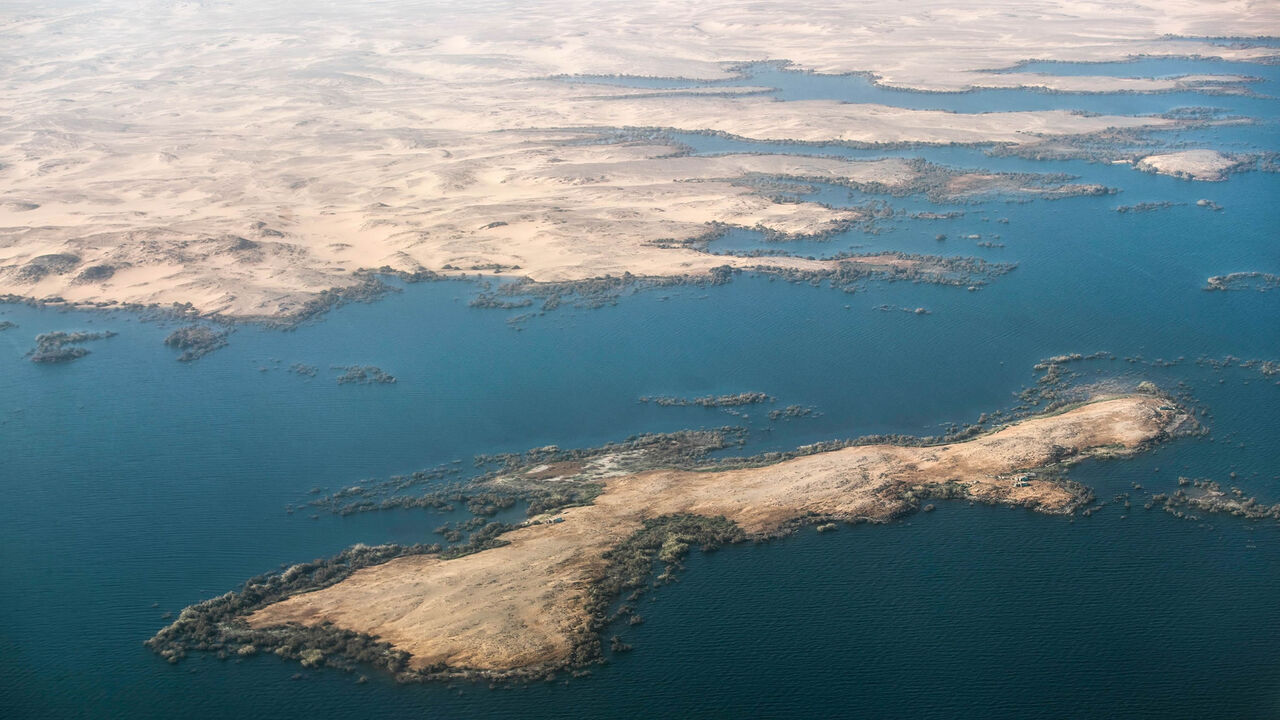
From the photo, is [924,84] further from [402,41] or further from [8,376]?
[8,376]

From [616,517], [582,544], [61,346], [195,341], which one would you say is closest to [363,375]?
[195,341]

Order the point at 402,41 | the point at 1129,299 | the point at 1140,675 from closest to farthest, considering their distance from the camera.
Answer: the point at 1140,675 < the point at 1129,299 < the point at 402,41

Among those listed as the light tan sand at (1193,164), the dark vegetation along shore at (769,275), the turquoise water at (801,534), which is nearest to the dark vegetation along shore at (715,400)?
the turquoise water at (801,534)

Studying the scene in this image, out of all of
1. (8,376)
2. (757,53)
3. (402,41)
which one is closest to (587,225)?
(8,376)

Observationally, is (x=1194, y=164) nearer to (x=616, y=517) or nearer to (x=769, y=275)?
(x=769, y=275)

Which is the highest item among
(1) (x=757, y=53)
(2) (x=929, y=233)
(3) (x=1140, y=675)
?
(1) (x=757, y=53)

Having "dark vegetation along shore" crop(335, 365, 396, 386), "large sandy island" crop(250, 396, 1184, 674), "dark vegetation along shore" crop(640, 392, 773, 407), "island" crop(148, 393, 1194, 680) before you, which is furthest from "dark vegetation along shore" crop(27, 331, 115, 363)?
"dark vegetation along shore" crop(640, 392, 773, 407)

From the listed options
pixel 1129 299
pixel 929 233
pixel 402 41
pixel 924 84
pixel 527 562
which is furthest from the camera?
pixel 402 41
